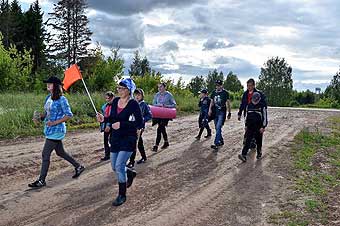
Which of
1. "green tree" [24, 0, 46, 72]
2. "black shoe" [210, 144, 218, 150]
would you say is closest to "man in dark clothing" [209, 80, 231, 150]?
"black shoe" [210, 144, 218, 150]

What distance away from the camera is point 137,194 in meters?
7.14

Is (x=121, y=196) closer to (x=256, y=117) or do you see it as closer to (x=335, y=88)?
(x=256, y=117)

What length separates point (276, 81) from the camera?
3049 inches

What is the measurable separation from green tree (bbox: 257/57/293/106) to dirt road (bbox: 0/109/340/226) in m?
66.5

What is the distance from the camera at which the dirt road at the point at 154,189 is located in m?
6.05

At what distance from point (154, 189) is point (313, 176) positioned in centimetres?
373

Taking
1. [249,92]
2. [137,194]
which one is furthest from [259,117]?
[137,194]

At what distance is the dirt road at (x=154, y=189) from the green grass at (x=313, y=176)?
0.35m

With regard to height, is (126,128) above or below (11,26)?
below

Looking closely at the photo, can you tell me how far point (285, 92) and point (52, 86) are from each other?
7294cm

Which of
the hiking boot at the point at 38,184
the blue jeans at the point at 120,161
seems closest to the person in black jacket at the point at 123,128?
the blue jeans at the point at 120,161

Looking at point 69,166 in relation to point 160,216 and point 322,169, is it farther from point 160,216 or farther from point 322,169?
point 322,169

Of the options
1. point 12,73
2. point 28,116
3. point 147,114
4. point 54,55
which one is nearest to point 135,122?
point 147,114

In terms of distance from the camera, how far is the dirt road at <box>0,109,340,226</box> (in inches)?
238
